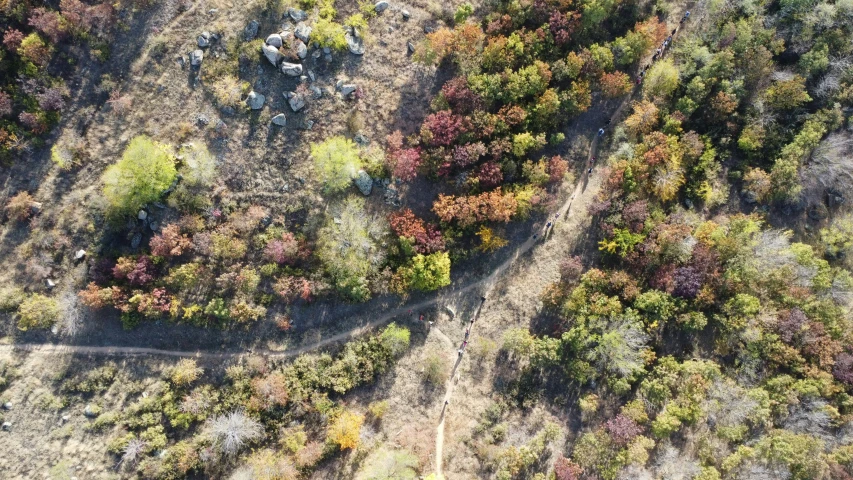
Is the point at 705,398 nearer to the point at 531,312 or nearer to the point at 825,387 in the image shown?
the point at 825,387

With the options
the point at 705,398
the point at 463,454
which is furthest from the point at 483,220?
the point at 705,398

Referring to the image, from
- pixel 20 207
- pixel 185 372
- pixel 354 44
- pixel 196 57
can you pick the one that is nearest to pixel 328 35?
pixel 354 44

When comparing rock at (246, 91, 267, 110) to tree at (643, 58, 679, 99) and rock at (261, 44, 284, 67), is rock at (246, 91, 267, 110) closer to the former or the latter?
rock at (261, 44, 284, 67)

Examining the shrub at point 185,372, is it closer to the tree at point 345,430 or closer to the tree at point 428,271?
the tree at point 345,430

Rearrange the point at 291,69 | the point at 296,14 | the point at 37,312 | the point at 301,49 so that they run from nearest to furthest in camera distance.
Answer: the point at 37,312 → the point at 291,69 → the point at 301,49 → the point at 296,14

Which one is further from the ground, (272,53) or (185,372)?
(272,53)

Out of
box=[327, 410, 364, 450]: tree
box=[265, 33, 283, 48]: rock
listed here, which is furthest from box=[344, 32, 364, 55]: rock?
box=[327, 410, 364, 450]: tree

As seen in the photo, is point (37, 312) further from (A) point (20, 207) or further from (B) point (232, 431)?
(B) point (232, 431)
